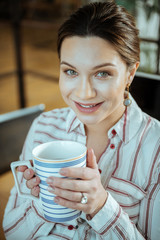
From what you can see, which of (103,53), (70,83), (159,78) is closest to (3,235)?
(70,83)

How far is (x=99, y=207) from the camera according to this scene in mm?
795

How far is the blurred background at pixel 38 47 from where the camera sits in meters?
2.79

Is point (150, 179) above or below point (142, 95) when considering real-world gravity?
below

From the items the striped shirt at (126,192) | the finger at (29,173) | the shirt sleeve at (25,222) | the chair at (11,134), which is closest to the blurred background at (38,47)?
the chair at (11,134)

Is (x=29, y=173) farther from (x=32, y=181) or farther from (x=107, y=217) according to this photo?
(x=107, y=217)

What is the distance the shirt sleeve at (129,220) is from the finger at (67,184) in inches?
5.5

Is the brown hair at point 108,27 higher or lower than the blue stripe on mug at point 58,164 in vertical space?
higher

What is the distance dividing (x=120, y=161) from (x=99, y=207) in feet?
0.72

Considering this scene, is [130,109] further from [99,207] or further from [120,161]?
[99,207]

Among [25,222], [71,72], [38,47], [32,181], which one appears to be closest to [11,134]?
[25,222]

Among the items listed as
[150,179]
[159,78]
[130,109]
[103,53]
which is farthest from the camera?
[159,78]

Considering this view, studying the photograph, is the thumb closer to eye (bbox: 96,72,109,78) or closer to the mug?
the mug

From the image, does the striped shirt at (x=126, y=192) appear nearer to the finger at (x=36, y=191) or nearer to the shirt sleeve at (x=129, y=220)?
the shirt sleeve at (x=129, y=220)

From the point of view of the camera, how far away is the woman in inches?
32.8
